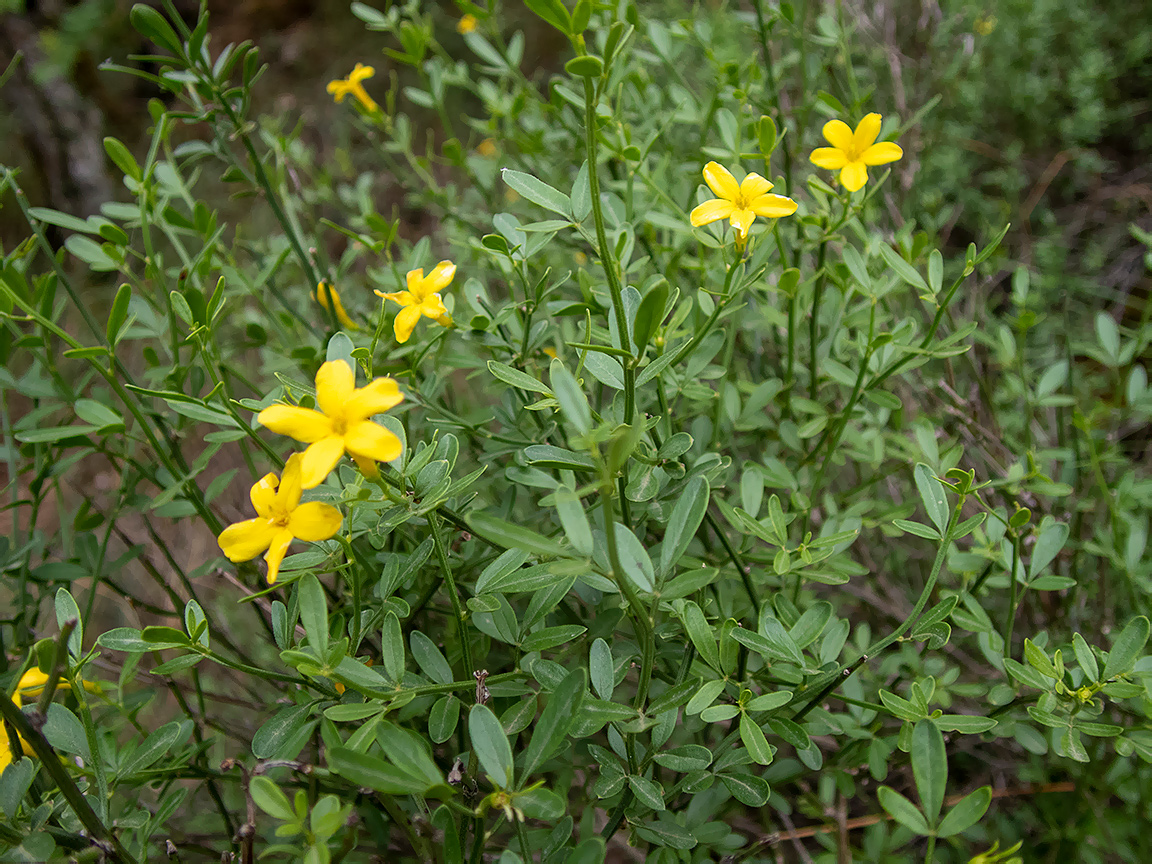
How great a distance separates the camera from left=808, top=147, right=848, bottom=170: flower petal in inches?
37.2

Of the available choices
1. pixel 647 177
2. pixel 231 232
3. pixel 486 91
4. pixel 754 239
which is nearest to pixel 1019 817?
pixel 754 239

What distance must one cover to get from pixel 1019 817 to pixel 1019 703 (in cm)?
73

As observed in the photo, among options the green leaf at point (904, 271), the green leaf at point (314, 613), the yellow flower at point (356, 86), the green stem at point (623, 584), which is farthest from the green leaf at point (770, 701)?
the yellow flower at point (356, 86)

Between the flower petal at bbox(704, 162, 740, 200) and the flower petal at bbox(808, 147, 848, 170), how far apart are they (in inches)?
7.3

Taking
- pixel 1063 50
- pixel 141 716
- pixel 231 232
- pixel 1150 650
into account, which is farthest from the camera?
pixel 231 232

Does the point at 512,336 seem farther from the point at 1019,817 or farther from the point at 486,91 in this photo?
the point at 1019,817

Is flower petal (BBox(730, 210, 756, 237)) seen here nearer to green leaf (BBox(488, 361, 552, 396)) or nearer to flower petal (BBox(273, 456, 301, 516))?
green leaf (BBox(488, 361, 552, 396))

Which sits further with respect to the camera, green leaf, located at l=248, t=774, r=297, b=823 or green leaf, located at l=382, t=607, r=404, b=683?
green leaf, located at l=382, t=607, r=404, b=683

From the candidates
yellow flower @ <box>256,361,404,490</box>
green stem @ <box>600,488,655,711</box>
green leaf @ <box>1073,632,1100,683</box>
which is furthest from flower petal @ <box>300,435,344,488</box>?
green leaf @ <box>1073,632,1100,683</box>

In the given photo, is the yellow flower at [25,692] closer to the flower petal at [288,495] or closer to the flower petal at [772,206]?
the flower petal at [288,495]

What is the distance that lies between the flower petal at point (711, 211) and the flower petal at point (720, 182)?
1 cm

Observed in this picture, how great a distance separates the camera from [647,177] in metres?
1.12

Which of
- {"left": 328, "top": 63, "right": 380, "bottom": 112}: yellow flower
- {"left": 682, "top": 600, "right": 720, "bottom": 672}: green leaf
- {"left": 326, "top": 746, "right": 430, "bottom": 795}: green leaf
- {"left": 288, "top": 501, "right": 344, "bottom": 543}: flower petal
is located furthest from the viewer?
{"left": 328, "top": 63, "right": 380, "bottom": 112}: yellow flower

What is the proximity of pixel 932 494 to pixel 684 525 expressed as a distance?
313 millimetres
